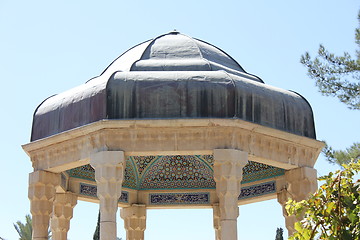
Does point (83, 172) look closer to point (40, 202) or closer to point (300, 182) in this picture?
point (40, 202)

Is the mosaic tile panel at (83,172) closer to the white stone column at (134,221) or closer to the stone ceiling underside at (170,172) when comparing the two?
the stone ceiling underside at (170,172)

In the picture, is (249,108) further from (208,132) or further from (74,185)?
(74,185)

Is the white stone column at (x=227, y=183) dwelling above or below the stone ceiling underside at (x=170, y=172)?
below

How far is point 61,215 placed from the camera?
15172 mm

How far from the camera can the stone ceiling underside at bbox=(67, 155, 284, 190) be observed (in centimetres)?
1717

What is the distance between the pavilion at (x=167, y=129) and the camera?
12484 millimetres

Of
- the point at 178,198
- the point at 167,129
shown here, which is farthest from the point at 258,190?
the point at 167,129

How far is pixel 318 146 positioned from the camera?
1419 centimetres

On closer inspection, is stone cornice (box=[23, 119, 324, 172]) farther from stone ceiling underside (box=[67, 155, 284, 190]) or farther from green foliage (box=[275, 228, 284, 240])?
green foliage (box=[275, 228, 284, 240])

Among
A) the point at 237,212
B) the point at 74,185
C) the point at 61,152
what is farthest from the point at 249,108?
the point at 74,185

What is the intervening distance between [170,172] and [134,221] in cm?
167

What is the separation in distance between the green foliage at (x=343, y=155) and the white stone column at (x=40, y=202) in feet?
22.8

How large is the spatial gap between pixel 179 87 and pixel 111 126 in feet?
4.90

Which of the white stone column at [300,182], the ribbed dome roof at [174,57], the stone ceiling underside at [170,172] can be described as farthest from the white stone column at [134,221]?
the white stone column at [300,182]
